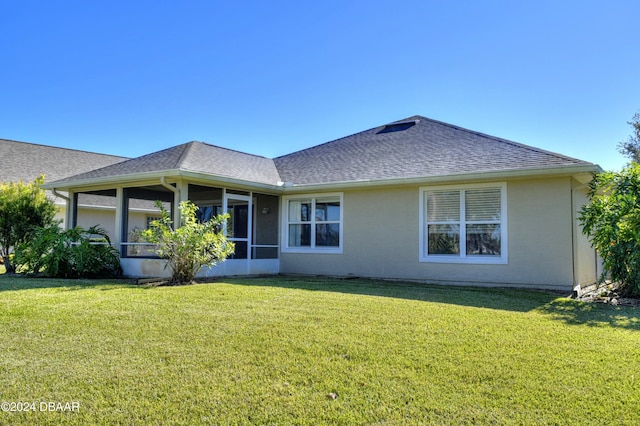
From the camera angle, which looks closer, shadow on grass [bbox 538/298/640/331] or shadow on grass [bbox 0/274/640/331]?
shadow on grass [bbox 538/298/640/331]

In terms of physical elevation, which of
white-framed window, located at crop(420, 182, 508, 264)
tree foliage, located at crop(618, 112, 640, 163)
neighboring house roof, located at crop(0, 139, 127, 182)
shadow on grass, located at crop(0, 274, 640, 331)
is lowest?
shadow on grass, located at crop(0, 274, 640, 331)

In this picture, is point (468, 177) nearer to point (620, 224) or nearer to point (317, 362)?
point (620, 224)

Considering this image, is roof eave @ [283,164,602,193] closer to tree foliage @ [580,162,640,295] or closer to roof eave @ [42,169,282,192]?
tree foliage @ [580,162,640,295]

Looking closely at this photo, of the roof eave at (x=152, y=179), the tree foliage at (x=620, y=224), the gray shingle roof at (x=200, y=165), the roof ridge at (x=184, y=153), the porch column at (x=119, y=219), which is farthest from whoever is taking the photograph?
the porch column at (x=119, y=219)

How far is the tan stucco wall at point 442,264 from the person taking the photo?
8992mm

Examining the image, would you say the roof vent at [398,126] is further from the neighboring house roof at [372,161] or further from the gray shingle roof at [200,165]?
the gray shingle roof at [200,165]

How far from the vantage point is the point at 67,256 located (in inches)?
425

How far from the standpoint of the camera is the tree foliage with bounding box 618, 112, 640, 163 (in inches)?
1059

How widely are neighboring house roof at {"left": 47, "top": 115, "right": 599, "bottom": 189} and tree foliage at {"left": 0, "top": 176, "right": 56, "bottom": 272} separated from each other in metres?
0.75

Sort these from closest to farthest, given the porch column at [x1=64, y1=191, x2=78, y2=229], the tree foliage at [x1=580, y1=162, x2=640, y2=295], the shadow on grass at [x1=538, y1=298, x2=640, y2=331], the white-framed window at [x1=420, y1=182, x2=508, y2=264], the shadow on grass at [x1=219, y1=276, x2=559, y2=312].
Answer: the shadow on grass at [x1=538, y1=298, x2=640, y2=331] → the shadow on grass at [x1=219, y1=276, x2=559, y2=312] → the tree foliage at [x1=580, y1=162, x2=640, y2=295] → the white-framed window at [x1=420, y1=182, x2=508, y2=264] → the porch column at [x1=64, y1=191, x2=78, y2=229]

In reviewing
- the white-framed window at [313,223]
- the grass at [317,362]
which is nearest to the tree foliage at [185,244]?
the grass at [317,362]

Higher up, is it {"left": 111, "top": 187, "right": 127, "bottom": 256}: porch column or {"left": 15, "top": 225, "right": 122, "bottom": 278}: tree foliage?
{"left": 111, "top": 187, "right": 127, "bottom": 256}: porch column

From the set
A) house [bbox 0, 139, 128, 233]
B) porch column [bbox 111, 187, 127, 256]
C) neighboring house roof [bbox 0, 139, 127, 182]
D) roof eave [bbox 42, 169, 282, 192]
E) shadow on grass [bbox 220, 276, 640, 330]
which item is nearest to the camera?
shadow on grass [bbox 220, 276, 640, 330]

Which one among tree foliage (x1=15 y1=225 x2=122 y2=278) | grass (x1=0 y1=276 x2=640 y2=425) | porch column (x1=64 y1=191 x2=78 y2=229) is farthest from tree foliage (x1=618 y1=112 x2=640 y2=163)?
porch column (x1=64 y1=191 x2=78 y2=229)
